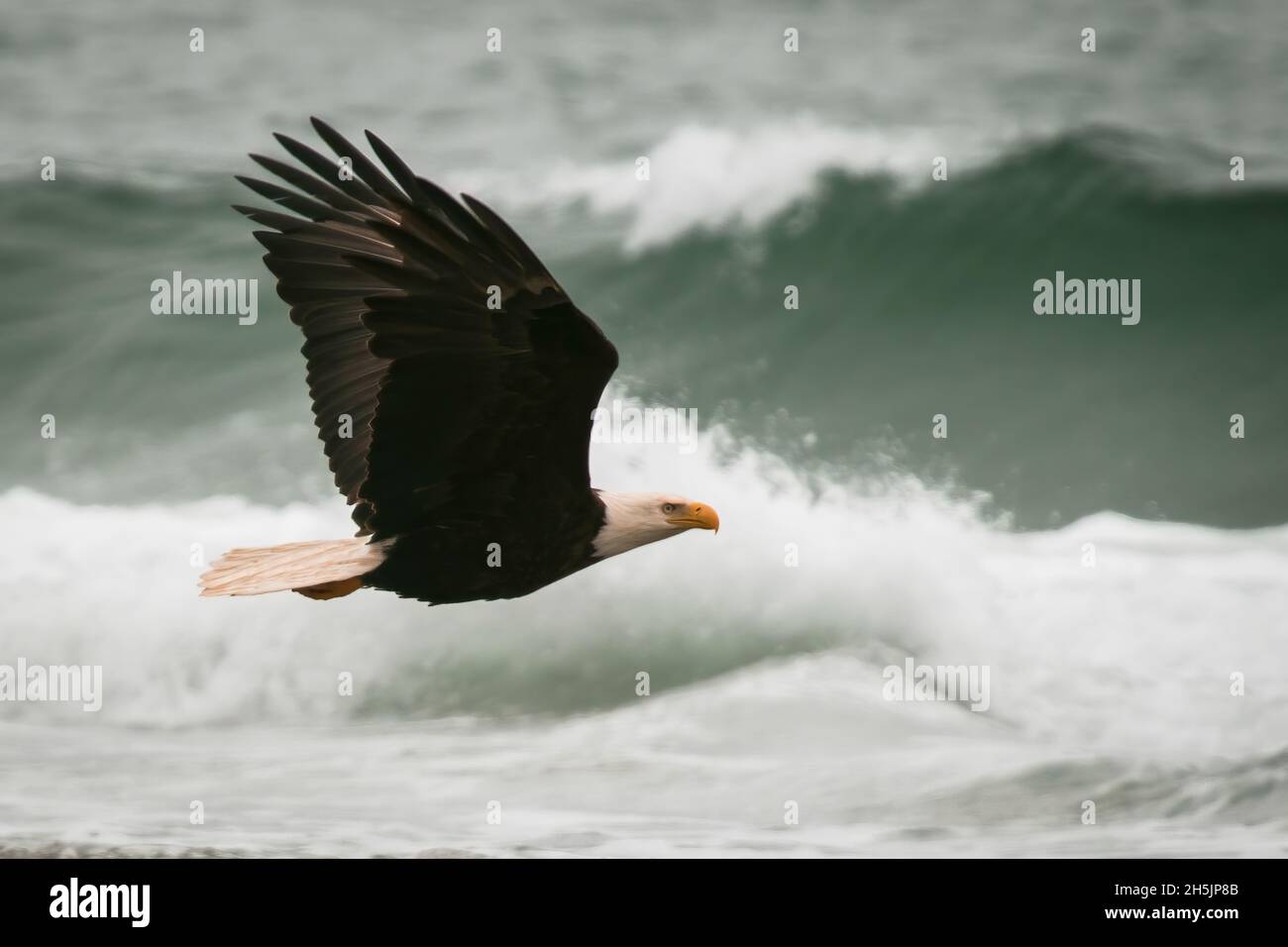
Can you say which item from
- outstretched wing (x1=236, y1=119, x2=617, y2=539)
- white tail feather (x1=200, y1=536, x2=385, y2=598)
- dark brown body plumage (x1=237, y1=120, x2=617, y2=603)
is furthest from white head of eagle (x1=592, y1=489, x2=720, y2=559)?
white tail feather (x1=200, y1=536, x2=385, y2=598)

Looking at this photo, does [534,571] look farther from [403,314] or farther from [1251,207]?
[1251,207]

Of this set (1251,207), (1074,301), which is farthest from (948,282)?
(1251,207)

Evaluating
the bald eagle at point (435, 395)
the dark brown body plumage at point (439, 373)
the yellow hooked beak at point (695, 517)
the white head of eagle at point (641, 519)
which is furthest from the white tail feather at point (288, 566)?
the yellow hooked beak at point (695, 517)

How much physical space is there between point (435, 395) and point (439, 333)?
0.36 m

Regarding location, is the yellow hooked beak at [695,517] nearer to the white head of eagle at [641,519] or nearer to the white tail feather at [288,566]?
the white head of eagle at [641,519]

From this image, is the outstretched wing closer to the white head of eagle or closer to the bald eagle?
the bald eagle

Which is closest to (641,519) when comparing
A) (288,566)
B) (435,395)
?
(435,395)

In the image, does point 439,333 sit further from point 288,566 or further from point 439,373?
point 288,566

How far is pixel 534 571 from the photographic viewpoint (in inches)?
312

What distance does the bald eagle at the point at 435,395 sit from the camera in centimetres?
702

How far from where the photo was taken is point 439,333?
714 centimetres

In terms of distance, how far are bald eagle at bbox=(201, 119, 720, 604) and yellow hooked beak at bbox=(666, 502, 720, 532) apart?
0.01 meters

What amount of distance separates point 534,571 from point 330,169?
240 cm

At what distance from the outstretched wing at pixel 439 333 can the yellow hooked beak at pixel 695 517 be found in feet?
2.50
